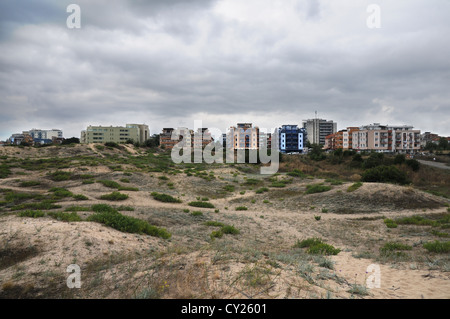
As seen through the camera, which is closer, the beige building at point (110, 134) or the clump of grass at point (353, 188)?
the clump of grass at point (353, 188)

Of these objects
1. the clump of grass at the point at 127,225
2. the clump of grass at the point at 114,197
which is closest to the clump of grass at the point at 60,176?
the clump of grass at the point at 114,197

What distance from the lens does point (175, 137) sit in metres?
123

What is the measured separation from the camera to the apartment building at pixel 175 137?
406 feet

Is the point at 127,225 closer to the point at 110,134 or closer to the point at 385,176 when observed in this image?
the point at 385,176

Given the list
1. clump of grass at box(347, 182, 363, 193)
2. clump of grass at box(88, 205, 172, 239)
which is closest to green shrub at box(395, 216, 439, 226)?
clump of grass at box(347, 182, 363, 193)

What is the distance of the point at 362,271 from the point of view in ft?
22.8

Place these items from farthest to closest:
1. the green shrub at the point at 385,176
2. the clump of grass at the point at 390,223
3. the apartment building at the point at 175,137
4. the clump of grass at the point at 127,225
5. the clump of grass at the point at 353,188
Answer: the apartment building at the point at 175,137 < the green shrub at the point at 385,176 < the clump of grass at the point at 353,188 < the clump of grass at the point at 390,223 < the clump of grass at the point at 127,225

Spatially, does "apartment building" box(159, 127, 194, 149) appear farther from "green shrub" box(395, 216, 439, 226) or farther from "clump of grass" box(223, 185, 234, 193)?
"green shrub" box(395, 216, 439, 226)

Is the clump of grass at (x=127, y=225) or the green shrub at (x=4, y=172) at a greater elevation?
the green shrub at (x=4, y=172)

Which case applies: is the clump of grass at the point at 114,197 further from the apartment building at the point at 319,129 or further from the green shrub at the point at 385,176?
the apartment building at the point at 319,129

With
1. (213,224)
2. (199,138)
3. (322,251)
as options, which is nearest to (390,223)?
(322,251)
